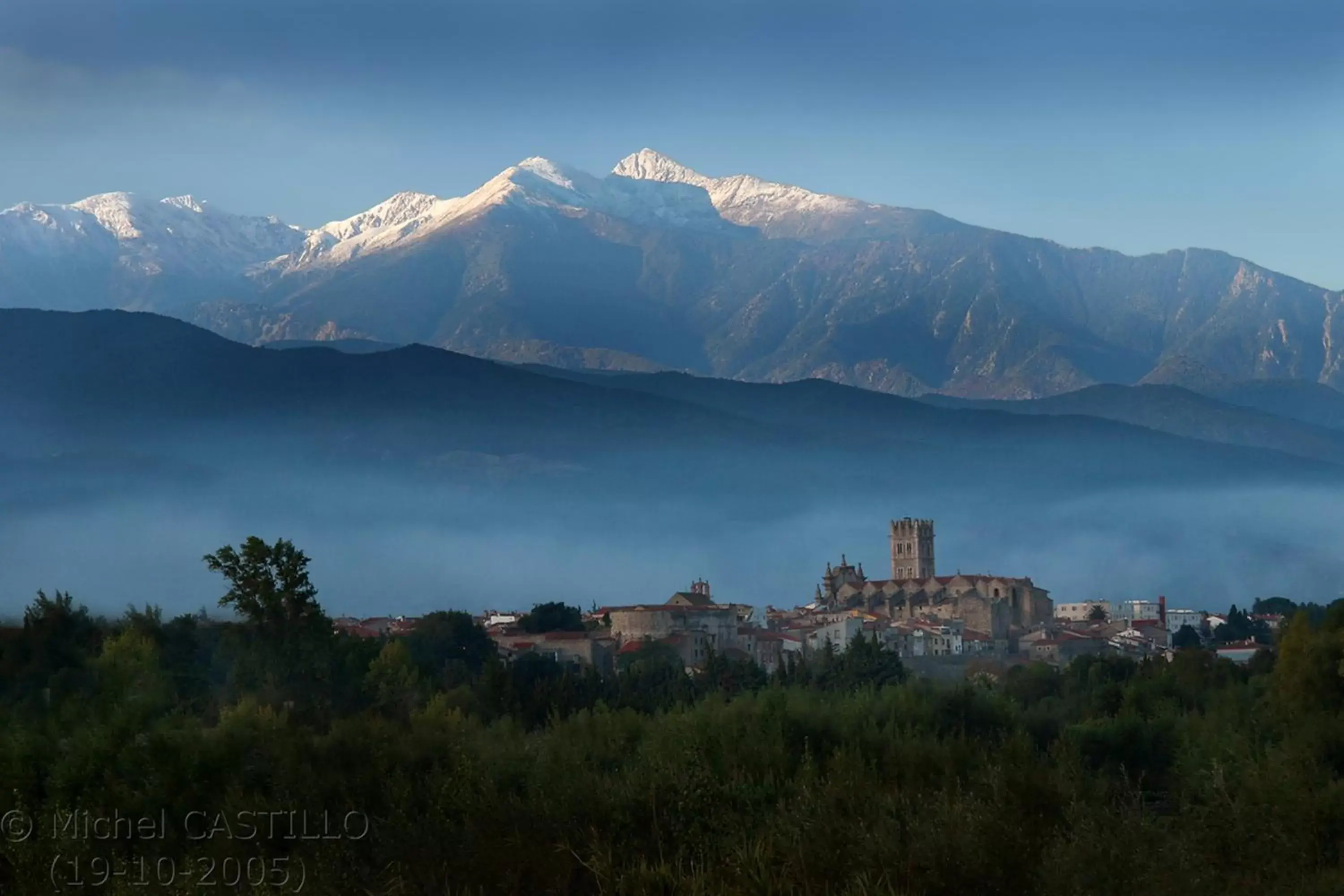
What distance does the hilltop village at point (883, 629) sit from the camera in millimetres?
112375

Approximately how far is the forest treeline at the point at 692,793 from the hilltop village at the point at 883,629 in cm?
4473

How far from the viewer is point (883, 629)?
126625mm

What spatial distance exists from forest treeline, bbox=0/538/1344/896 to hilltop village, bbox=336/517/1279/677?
4473 centimetres

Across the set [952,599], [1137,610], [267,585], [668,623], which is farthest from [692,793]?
[1137,610]

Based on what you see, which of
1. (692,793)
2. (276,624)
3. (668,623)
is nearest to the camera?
(692,793)

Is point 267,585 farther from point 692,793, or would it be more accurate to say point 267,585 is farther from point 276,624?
point 692,793

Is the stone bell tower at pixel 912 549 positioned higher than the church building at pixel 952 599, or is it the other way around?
the stone bell tower at pixel 912 549

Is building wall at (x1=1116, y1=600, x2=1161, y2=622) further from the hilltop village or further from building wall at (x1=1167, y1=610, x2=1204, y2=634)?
the hilltop village

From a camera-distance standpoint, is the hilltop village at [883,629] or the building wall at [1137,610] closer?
the hilltop village at [883,629]

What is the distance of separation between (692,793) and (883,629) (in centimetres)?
10138

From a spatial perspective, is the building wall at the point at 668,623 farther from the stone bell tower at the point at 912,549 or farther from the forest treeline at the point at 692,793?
the forest treeline at the point at 692,793

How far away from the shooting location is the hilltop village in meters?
112

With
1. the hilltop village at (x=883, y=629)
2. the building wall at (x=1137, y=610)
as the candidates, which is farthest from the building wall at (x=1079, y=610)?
the building wall at (x=1137, y=610)

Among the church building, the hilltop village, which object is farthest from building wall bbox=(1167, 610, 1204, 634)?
the church building
